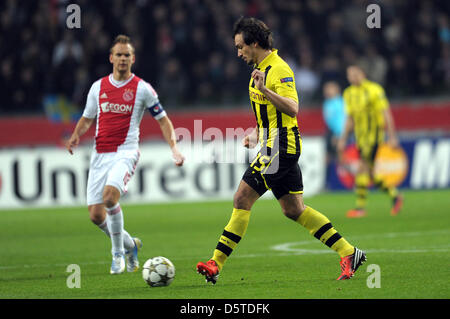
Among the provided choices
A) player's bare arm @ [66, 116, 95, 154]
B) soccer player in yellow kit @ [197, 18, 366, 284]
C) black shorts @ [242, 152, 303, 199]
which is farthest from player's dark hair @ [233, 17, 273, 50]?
player's bare arm @ [66, 116, 95, 154]

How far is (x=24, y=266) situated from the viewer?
8.96m

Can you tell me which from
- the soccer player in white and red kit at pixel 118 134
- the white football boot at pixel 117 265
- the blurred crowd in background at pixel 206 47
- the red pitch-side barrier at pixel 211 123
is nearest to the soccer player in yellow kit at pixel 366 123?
the red pitch-side barrier at pixel 211 123

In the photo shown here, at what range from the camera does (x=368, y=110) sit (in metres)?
14.3

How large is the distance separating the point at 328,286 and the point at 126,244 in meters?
2.29

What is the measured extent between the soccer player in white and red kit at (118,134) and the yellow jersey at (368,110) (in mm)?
6317

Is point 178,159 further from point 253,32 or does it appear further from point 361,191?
point 361,191

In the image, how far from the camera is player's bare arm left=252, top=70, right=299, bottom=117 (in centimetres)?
683

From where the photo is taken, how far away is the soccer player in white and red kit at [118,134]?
27.1 feet

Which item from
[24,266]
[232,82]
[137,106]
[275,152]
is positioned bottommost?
[24,266]

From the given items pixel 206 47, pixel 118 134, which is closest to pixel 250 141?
pixel 118 134

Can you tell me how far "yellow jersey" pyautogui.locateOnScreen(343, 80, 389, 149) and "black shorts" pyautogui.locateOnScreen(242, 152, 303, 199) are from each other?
7201mm

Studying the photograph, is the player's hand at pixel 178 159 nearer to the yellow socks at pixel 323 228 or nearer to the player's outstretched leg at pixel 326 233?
the player's outstretched leg at pixel 326 233
